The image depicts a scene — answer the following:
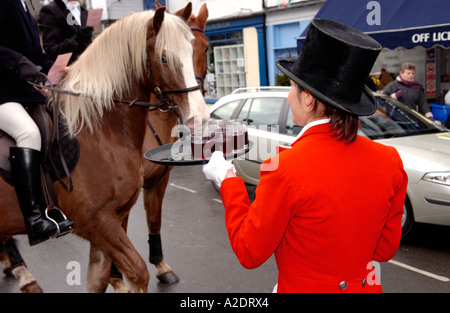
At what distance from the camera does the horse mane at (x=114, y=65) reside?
10.4 ft

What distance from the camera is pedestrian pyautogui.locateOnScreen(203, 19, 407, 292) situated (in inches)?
62.6

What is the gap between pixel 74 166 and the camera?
3.12 meters

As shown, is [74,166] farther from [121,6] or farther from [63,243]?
[121,6]

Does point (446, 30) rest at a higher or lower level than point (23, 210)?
higher

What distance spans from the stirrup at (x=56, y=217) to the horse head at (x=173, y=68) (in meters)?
1.08

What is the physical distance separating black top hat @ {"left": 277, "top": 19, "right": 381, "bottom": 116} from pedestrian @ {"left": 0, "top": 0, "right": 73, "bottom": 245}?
6.79ft

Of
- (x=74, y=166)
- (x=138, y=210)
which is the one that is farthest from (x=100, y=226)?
(x=138, y=210)

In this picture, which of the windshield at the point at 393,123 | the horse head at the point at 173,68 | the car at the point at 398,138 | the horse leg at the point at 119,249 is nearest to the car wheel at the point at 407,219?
the car at the point at 398,138

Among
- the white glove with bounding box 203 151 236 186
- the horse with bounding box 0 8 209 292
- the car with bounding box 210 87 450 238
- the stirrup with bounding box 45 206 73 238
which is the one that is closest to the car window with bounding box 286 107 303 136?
the car with bounding box 210 87 450 238

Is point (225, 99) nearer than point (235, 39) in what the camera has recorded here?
Yes

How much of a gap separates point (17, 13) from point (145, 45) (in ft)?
3.14

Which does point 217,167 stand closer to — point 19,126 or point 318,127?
point 318,127

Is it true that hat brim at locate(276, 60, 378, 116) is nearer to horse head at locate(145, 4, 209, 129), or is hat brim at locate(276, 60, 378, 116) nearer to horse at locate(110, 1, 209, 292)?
horse head at locate(145, 4, 209, 129)

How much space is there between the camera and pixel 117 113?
3299 millimetres
